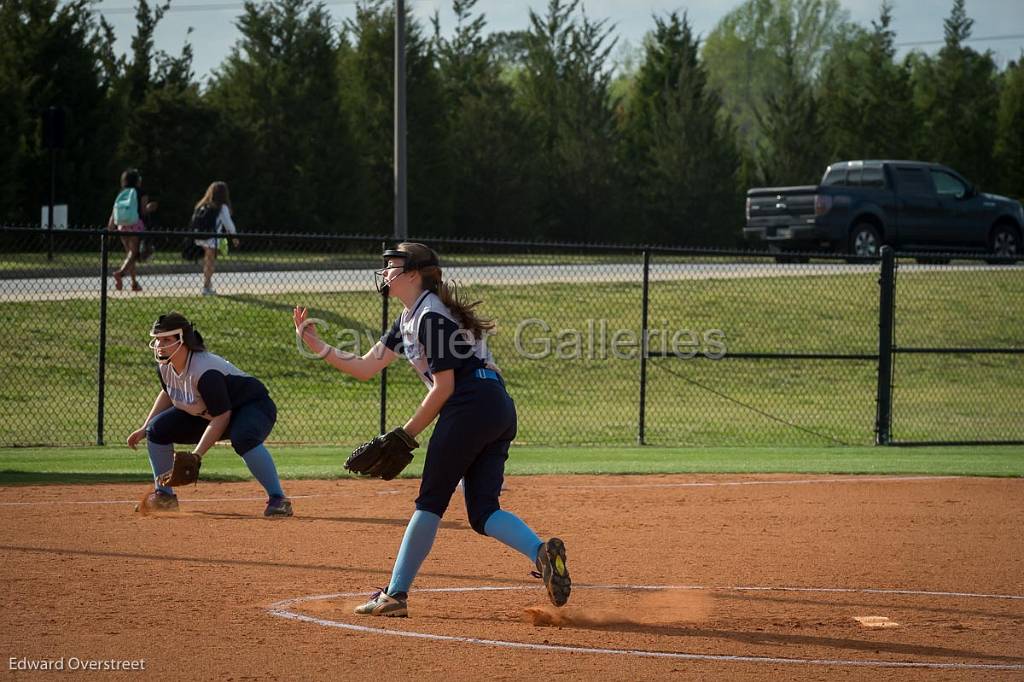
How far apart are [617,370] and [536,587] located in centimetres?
1306

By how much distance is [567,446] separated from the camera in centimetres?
1522

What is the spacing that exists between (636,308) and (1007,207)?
1076cm

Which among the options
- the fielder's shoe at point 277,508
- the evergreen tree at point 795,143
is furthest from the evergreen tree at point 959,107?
the fielder's shoe at point 277,508

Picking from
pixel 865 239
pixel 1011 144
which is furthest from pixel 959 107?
pixel 865 239

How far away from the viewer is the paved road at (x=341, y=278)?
1892cm

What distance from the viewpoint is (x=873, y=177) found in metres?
27.4

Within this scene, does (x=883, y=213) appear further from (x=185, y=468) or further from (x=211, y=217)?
(x=185, y=468)

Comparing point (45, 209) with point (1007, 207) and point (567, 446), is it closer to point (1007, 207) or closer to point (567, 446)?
point (567, 446)

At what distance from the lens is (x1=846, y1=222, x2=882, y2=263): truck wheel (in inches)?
1043

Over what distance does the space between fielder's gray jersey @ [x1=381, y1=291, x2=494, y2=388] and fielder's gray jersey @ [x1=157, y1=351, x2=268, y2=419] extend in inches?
108

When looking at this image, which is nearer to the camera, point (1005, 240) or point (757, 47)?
point (1005, 240)

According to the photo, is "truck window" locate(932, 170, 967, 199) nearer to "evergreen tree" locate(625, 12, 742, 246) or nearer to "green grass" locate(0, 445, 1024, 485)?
"evergreen tree" locate(625, 12, 742, 246)

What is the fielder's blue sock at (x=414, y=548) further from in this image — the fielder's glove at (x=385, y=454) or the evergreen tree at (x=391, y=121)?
the evergreen tree at (x=391, y=121)

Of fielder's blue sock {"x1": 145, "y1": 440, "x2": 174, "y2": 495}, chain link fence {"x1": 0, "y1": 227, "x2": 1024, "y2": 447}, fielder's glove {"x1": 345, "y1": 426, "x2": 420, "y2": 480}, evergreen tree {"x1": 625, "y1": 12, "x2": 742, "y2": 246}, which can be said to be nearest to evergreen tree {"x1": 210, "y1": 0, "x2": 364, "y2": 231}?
chain link fence {"x1": 0, "y1": 227, "x2": 1024, "y2": 447}
